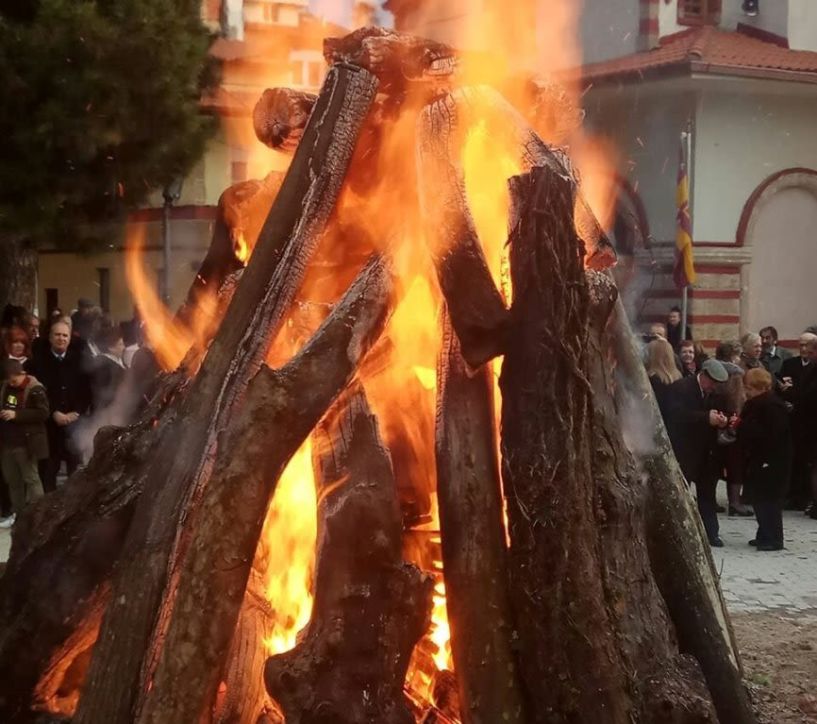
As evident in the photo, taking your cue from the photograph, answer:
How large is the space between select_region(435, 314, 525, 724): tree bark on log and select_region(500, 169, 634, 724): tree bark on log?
66 mm

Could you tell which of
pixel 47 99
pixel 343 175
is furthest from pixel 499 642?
pixel 47 99

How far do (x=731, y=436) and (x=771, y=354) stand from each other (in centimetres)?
233

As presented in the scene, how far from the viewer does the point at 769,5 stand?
19.9 metres

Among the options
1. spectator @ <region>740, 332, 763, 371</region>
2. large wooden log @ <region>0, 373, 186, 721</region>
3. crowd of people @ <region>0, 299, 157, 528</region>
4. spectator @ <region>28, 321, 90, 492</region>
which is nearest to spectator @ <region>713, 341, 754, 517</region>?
spectator @ <region>740, 332, 763, 371</region>

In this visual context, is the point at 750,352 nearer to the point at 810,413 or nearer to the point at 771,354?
the point at 771,354

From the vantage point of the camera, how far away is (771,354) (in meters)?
12.2

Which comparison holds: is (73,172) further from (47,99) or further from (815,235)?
(815,235)

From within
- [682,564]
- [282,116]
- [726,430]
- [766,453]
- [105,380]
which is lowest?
[766,453]

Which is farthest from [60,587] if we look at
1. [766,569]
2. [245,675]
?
[766,569]

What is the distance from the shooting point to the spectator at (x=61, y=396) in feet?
32.0

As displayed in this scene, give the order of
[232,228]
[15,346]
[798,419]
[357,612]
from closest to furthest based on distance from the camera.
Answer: [357,612]
[232,228]
[15,346]
[798,419]

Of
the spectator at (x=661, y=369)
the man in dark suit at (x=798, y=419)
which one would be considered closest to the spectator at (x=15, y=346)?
the spectator at (x=661, y=369)

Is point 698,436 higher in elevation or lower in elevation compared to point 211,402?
lower

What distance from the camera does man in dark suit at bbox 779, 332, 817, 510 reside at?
10789mm
